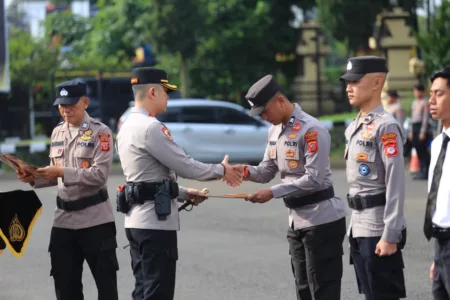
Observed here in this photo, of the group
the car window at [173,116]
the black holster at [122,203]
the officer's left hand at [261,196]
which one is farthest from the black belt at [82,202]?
the car window at [173,116]

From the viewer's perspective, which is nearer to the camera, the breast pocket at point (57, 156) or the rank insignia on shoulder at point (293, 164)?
the rank insignia on shoulder at point (293, 164)

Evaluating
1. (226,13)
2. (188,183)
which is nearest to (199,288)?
(188,183)

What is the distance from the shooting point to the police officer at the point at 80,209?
21.9ft

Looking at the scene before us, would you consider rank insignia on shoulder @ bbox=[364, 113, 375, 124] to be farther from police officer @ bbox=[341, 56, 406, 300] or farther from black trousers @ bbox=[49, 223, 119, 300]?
black trousers @ bbox=[49, 223, 119, 300]

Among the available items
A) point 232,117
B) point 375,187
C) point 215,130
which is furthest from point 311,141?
point 232,117

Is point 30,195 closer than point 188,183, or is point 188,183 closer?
point 30,195

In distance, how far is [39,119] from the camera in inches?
1250

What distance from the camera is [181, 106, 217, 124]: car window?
20969mm

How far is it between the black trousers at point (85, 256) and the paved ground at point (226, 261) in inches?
63.8

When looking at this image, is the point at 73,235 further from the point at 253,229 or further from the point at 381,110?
the point at 253,229

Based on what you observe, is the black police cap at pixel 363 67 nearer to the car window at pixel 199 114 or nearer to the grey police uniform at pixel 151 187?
the grey police uniform at pixel 151 187

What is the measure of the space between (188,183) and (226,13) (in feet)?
63.4

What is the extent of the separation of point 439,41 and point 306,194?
56.7ft

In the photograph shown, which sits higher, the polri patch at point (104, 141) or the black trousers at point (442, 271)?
the polri patch at point (104, 141)
